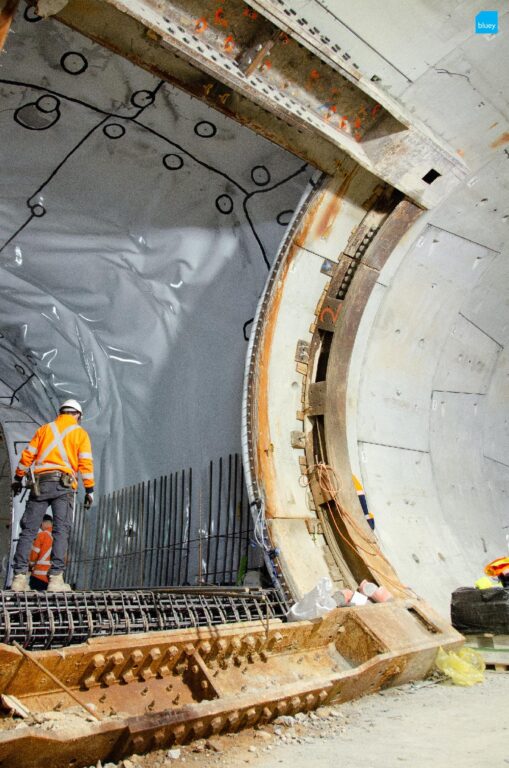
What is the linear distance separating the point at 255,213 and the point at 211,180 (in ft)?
1.36

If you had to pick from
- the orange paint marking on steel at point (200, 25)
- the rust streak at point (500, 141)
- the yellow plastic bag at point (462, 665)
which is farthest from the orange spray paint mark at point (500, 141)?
the yellow plastic bag at point (462, 665)

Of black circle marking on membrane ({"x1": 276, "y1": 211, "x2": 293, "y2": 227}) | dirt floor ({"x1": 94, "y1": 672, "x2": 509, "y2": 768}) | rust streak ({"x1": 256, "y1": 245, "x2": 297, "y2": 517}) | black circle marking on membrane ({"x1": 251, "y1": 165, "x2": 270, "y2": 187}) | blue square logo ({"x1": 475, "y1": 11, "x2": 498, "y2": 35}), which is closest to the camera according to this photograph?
dirt floor ({"x1": 94, "y1": 672, "x2": 509, "y2": 768})

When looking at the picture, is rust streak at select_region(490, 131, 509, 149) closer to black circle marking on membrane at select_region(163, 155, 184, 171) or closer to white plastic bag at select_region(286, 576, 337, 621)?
black circle marking on membrane at select_region(163, 155, 184, 171)

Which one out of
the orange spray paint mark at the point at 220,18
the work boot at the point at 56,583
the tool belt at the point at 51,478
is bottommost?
the work boot at the point at 56,583

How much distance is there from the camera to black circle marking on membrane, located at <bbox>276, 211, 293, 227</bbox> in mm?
5199

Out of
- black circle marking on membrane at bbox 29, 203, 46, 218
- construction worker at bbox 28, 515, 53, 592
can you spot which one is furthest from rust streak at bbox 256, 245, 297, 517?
construction worker at bbox 28, 515, 53, 592

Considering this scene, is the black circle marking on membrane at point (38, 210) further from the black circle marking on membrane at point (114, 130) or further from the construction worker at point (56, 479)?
the construction worker at point (56, 479)

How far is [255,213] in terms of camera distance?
17.1ft

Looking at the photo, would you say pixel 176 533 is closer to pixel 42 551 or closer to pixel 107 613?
pixel 42 551

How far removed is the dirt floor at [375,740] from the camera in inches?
87.3

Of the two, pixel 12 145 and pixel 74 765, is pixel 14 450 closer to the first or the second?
pixel 12 145

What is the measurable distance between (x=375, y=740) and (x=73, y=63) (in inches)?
161

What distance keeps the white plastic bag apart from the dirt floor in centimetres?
53

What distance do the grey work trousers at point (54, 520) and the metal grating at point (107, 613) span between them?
1.10 metres
